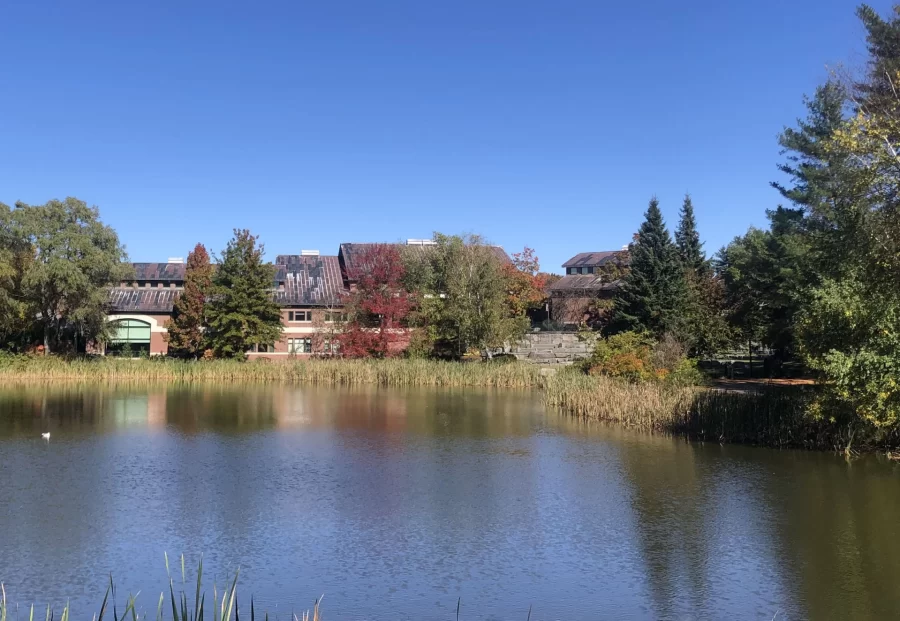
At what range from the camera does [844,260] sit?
16359 mm

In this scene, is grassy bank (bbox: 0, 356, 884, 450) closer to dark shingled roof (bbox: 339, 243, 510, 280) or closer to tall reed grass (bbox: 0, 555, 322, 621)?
dark shingled roof (bbox: 339, 243, 510, 280)

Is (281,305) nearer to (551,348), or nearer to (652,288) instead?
(551,348)

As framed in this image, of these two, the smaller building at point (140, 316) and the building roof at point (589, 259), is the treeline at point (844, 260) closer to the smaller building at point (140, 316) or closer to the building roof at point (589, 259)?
the smaller building at point (140, 316)

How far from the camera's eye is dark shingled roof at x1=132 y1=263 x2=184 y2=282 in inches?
1861

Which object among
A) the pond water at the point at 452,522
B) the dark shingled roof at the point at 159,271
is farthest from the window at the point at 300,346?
the pond water at the point at 452,522

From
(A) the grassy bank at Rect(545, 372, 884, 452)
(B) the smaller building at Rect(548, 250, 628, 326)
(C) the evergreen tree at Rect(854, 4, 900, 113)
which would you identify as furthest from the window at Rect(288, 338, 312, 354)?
(C) the evergreen tree at Rect(854, 4, 900, 113)

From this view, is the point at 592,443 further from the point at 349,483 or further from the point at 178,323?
the point at 178,323

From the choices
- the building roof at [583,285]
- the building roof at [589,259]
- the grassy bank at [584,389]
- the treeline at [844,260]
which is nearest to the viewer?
the treeline at [844,260]

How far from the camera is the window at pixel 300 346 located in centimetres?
4500

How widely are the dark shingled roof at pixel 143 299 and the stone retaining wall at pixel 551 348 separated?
67.4 feet

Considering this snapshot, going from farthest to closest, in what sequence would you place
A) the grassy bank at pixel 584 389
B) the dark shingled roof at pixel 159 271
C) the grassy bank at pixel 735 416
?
the dark shingled roof at pixel 159 271 → the grassy bank at pixel 584 389 → the grassy bank at pixel 735 416

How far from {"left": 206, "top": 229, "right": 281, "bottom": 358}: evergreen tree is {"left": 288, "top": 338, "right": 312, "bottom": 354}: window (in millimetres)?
6102

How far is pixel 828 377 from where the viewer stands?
53.6 feet

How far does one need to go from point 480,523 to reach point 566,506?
185 cm
